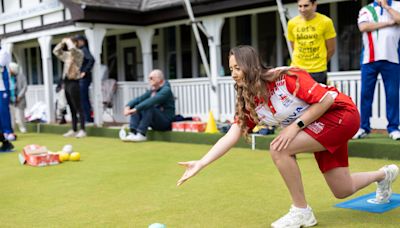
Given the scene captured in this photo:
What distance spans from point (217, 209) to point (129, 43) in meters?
12.9

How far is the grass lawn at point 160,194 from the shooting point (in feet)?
11.2

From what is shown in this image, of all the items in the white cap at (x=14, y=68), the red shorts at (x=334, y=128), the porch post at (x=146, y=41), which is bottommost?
the red shorts at (x=334, y=128)

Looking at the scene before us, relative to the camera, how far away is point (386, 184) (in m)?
3.48

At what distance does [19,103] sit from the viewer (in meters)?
11.5

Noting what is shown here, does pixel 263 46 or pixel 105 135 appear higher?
pixel 263 46

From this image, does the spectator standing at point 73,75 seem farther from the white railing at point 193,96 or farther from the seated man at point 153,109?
the white railing at point 193,96

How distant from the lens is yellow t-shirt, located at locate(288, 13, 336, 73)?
18.5 feet

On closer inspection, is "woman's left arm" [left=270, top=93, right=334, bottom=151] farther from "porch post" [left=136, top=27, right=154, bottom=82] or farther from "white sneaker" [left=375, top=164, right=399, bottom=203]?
"porch post" [left=136, top=27, right=154, bottom=82]

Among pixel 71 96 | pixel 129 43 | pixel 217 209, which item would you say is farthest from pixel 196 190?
pixel 129 43

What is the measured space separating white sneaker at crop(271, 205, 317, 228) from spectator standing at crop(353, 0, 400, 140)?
3.37m

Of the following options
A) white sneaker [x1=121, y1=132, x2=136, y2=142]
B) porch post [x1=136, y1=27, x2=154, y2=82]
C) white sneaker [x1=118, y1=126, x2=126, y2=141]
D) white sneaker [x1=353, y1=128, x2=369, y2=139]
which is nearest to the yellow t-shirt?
white sneaker [x1=353, y1=128, x2=369, y2=139]

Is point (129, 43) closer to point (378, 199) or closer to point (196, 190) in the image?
point (196, 190)

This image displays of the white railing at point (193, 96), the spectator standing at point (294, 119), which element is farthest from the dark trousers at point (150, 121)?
the spectator standing at point (294, 119)

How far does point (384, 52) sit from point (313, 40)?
0.97m
